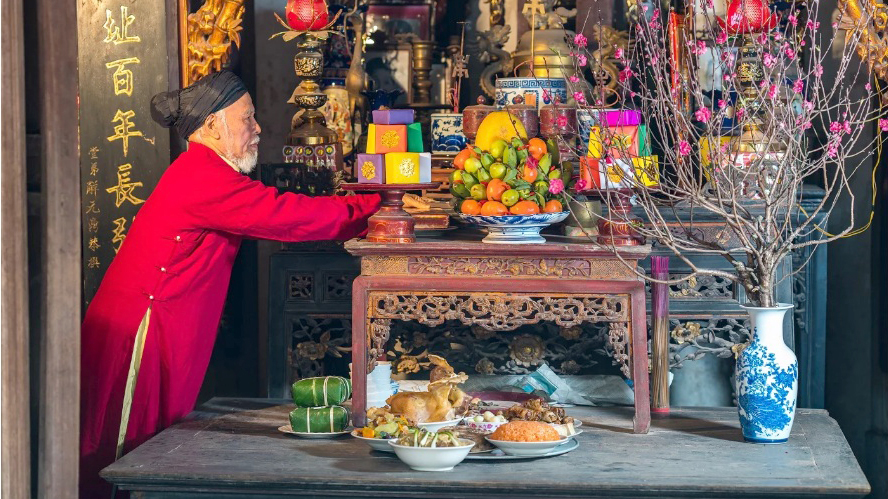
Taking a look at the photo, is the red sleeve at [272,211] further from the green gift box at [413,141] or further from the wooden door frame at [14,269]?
the wooden door frame at [14,269]

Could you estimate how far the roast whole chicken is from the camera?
3.44 metres

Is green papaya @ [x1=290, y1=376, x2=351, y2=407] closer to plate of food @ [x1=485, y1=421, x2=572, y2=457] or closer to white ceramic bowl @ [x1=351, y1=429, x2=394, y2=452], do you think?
white ceramic bowl @ [x1=351, y1=429, x2=394, y2=452]

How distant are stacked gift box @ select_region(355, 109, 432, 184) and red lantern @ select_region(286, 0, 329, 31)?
1.40 meters

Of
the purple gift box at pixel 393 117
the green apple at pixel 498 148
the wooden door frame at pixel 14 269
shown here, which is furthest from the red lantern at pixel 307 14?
the wooden door frame at pixel 14 269

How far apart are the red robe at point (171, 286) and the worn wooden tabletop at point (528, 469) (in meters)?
0.45

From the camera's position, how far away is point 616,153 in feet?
11.4

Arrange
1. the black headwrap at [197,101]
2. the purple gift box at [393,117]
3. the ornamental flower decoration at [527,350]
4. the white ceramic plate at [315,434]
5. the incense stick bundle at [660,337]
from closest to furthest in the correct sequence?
the white ceramic plate at [315,434] → the purple gift box at [393,117] → the incense stick bundle at [660,337] → the black headwrap at [197,101] → the ornamental flower decoration at [527,350]

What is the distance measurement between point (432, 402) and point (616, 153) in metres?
0.85

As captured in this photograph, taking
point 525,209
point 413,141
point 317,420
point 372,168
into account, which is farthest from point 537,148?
point 317,420

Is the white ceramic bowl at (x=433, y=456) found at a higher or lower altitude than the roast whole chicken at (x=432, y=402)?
lower

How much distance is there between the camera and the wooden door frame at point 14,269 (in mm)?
2783

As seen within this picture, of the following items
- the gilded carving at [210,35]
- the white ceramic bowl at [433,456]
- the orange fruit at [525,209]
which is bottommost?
the white ceramic bowl at [433,456]

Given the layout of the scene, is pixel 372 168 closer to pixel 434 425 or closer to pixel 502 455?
pixel 434 425

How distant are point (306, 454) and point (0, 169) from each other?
1087 mm
